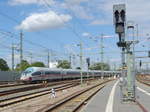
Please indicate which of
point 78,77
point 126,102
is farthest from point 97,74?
point 126,102

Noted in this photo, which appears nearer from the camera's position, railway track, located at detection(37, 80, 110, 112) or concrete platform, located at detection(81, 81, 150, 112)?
concrete platform, located at detection(81, 81, 150, 112)

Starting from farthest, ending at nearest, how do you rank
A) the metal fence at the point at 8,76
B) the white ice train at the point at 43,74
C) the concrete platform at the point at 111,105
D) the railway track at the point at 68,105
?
the metal fence at the point at 8,76, the white ice train at the point at 43,74, the railway track at the point at 68,105, the concrete platform at the point at 111,105

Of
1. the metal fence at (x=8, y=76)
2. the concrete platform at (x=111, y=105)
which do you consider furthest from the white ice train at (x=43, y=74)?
the concrete platform at (x=111, y=105)

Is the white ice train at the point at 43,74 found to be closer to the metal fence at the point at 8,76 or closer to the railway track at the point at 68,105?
the metal fence at the point at 8,76

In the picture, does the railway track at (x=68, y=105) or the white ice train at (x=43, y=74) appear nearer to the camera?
the railway track at (x=68, y=105)

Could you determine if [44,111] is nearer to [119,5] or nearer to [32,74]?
[119,5]

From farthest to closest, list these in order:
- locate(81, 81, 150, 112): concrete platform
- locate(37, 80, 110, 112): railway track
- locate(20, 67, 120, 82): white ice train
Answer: locate(20, 67, 120, 82): white ice train < locate(37, 80, 110, 112): railway track < locate(81, 81, 150, 112): concrete platform

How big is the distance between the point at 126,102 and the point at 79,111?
4918 millimetres

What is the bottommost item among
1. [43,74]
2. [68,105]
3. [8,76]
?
[68,105]

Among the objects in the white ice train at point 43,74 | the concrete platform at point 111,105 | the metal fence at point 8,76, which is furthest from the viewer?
the metal fence at point 8,76

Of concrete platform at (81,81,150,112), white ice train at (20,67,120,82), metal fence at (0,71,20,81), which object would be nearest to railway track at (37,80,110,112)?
concrete platform at (81,81,150,112)

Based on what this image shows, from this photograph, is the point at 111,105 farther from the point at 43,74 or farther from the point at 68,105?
the point at 43,74

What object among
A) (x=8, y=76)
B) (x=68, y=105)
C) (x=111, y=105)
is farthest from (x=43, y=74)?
(x=111, y=105)

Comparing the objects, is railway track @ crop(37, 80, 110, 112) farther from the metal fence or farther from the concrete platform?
the metal fence
